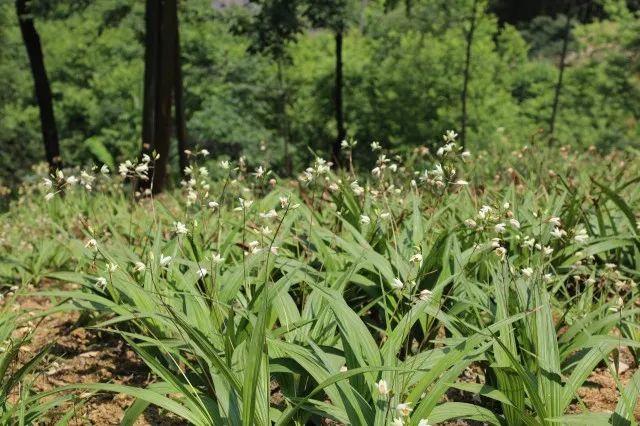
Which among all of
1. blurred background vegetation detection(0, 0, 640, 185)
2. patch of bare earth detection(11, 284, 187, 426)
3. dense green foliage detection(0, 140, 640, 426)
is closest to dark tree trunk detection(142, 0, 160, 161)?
patch of bare earth detection(11, 284, 187, 426)

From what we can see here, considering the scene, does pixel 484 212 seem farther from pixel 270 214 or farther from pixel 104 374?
pixel 104 374

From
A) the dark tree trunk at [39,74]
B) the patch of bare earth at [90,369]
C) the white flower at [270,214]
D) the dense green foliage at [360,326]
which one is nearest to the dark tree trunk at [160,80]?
the dark tree trunk at [39,74]

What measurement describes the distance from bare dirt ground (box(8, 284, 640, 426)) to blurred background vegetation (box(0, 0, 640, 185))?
1114 inches

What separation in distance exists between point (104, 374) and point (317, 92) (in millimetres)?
40847

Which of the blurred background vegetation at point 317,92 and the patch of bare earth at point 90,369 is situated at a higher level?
the patch of bare earth at point 90,369

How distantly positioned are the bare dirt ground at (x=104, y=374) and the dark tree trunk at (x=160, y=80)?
29.0 ft

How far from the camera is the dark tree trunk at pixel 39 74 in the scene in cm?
1873

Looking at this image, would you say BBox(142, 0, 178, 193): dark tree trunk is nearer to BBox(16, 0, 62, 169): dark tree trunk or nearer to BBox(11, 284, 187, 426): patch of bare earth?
BBox(16, 0, 62, 169): dark tree trunk

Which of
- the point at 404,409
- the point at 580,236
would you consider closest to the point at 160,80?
the point at 580,236

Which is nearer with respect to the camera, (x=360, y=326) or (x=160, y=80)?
(x=360, y=326)

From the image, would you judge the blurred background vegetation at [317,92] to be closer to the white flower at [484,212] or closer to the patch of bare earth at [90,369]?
the patch of bare earth at [90,369]

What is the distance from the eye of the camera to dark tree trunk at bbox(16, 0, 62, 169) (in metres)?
18.7

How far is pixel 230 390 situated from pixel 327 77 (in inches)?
1626

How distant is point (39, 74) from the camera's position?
1948 centimetres
